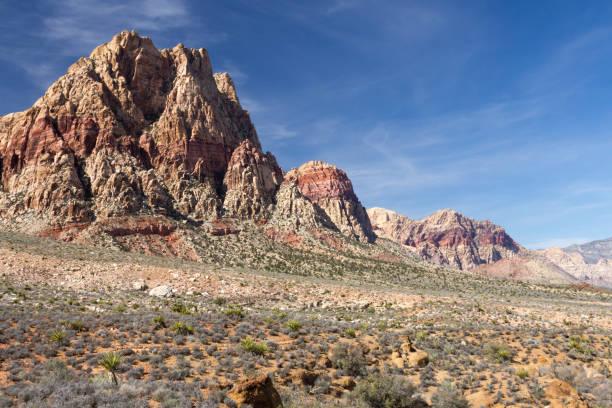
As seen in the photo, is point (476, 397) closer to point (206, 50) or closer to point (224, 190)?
point (224, 190)

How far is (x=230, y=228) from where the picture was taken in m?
107

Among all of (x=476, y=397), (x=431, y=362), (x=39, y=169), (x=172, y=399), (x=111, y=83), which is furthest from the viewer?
(x=111, y=83)

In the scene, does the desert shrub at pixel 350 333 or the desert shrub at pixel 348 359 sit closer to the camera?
the desert shrub at pixel 348 359

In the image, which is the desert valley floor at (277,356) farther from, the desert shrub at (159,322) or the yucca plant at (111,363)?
the yucca plant at (111,363)

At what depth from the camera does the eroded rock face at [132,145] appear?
92188mm

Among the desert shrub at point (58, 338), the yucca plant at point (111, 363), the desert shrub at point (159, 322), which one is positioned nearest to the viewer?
the yucca plant at point (111, 363)

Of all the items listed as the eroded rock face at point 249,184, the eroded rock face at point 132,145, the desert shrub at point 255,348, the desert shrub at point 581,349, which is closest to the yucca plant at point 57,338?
the desert shrub at point 255,348

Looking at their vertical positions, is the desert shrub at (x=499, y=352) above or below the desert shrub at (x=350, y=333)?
below

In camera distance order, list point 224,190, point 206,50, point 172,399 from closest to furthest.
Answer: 1. point 172,399
2. point 224,190
3. point 206,50

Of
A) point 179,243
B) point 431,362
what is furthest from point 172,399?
point 179,243

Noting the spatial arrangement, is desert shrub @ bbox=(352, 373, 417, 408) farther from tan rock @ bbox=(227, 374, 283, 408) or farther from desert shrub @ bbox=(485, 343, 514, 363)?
desert shrub @ bbox=(485, 343, 514, 363)

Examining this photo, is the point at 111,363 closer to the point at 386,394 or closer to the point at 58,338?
the point at 58,338

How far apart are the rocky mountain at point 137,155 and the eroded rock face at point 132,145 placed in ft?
1.13

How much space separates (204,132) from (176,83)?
76.4 ft
